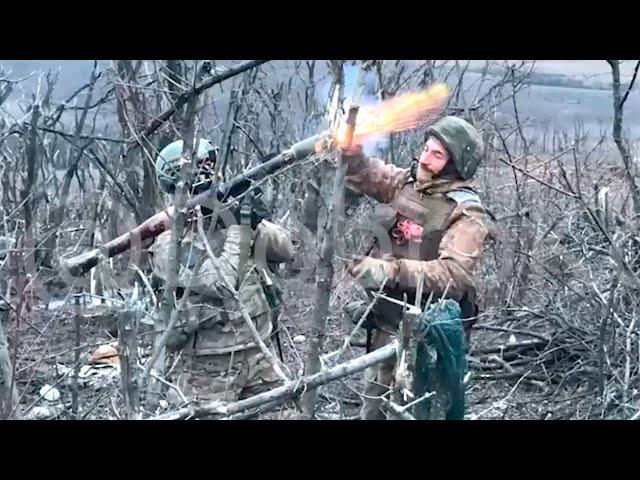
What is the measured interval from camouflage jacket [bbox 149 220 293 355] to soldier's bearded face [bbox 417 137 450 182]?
0.52 meters

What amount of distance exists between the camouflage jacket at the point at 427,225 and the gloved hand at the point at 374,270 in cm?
2

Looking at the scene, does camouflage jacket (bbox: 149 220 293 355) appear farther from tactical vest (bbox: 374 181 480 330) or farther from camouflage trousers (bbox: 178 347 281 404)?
tactical vest (bbox: 374 181 480 330)

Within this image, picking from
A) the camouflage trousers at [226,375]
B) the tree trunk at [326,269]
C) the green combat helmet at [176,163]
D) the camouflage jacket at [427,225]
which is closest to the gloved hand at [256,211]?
the green combat helmet at [176,163]

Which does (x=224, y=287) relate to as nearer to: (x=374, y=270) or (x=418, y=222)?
(x=374, y=270)

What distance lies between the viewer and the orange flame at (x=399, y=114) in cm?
244

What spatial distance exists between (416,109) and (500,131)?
45 cm

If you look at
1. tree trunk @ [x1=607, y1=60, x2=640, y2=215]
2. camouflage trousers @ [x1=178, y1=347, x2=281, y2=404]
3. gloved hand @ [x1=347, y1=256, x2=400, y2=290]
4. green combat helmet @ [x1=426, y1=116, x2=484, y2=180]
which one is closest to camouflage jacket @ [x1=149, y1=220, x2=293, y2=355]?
camouflage trousers @ [x1=178, y1=347, x2=281, y2=404]

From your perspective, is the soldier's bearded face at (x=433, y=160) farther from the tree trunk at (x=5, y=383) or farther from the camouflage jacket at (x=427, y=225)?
the tree trunk at (x=5, y=383)
